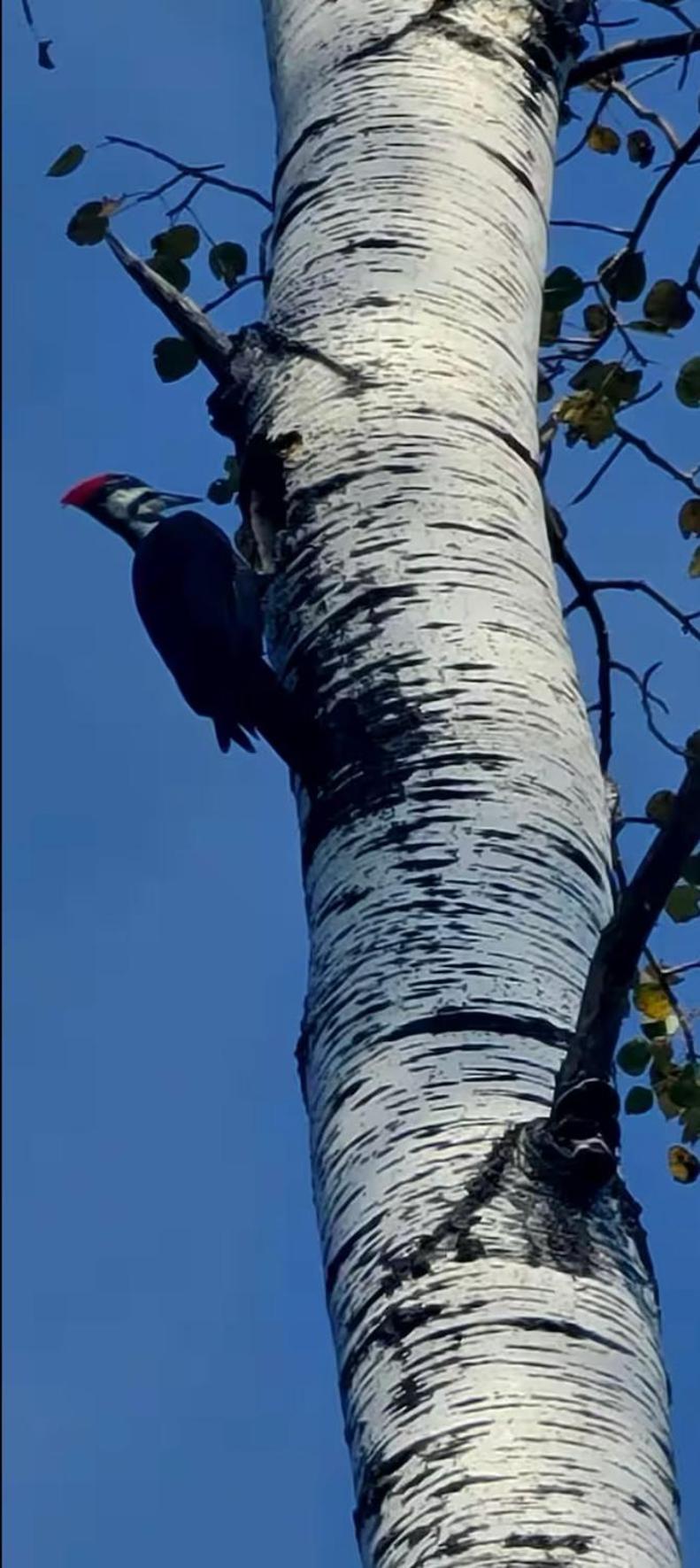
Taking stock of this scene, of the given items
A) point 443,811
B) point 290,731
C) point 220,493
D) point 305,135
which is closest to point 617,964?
point 443,811

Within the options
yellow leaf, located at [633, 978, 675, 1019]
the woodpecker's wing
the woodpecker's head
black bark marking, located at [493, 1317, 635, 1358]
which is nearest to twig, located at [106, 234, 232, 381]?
the woodpecker's wing

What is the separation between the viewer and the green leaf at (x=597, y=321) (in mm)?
3824

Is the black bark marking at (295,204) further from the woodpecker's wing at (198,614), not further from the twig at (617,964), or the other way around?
the twig at (617,964)

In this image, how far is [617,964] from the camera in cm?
144

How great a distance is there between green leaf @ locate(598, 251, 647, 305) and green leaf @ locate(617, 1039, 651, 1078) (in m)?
1.21

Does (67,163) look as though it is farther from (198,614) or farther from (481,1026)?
(481,1026)

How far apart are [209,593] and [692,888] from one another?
3.40 feet

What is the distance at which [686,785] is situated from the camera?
1409 mm

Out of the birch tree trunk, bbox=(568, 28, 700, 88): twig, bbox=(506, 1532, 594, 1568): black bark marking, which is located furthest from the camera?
bbox=(568, 28, 700, 88): twig

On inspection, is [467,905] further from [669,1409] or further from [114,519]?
[114,519]

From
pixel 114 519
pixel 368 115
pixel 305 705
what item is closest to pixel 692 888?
pixel 368 115

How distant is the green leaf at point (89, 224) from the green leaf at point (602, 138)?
0.86m

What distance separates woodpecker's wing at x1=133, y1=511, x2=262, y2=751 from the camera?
3703 millimetres

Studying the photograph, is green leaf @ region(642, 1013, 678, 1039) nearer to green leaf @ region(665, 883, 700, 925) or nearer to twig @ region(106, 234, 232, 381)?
green leaf @ region(665, 883, 700, 925)
